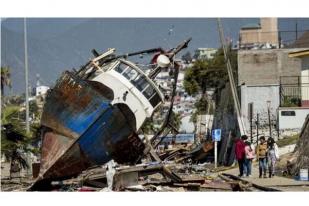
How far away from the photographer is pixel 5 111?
26391 millimetres

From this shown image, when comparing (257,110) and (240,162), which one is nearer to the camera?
(240,162)

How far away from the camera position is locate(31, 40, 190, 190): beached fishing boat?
81.9 ft

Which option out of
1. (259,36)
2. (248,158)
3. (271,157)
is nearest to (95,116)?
(248,158)

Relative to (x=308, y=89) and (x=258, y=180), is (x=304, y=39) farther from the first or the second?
(x=258, y=180)

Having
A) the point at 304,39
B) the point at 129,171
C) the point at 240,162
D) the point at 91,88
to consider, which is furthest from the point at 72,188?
the point at 304,39

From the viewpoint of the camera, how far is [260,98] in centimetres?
3225

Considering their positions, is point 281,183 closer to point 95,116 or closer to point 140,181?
point 140,181

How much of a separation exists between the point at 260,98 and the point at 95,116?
9481 mm

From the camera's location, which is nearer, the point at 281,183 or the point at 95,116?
the point at 281,183

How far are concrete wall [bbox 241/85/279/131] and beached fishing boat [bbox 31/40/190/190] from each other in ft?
20.7

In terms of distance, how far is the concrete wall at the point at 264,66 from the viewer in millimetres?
38406

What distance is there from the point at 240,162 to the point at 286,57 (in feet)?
51.4

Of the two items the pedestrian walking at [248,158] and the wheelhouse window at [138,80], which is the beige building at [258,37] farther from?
the pedestrian walking at [248,158]

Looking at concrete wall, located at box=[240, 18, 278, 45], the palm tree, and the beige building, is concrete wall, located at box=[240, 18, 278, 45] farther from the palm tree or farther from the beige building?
the palm tree
